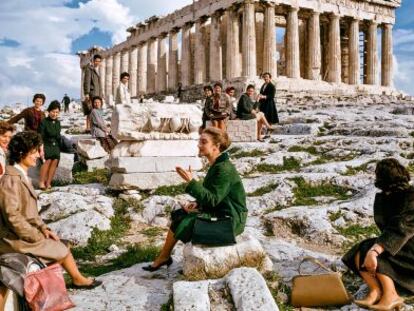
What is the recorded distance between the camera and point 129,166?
9.05m

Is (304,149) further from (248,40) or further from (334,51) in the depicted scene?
(334,51)

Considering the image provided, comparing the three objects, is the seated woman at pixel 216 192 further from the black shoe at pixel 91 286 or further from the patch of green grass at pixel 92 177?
the patch of green grass at pixel 92 177

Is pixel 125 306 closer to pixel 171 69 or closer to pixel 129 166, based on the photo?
pixel 129 166

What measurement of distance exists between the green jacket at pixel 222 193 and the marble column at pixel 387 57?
3710 centimetres

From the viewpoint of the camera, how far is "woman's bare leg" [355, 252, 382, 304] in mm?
4348

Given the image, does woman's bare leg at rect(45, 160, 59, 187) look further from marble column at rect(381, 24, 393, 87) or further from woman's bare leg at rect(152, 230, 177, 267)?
marble column at rect(381, 24, 393, 87)

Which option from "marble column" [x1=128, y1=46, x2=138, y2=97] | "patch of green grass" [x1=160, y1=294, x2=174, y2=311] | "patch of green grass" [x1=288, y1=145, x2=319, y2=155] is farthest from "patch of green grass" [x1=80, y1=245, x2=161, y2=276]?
"marble column" [x1=128, y1=46, x2=138, y2=97]

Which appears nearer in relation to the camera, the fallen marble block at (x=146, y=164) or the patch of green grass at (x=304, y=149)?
the fallen marble block at (x=146, y=164)

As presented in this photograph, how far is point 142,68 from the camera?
151ft

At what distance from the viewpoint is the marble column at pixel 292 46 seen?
111 feet

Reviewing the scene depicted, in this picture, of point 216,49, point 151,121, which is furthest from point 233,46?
point 151,121

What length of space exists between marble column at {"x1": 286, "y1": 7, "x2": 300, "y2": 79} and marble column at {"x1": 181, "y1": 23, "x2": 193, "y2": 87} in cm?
846

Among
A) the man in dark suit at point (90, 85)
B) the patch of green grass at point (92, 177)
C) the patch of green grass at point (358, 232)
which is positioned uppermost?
the man in dark suit at point (90, 85)

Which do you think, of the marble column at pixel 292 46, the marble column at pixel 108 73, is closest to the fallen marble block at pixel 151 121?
the marble column at pixel 292 46
